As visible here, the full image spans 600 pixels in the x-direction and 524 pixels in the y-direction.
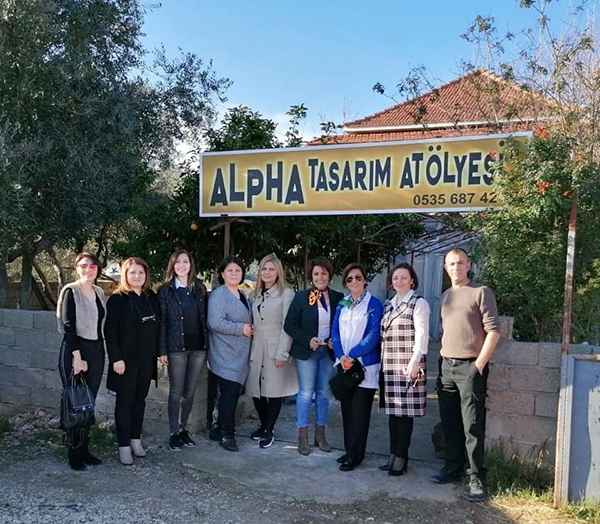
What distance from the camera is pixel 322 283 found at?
4.98 m

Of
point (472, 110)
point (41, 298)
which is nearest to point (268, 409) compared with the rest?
point (472, 110)

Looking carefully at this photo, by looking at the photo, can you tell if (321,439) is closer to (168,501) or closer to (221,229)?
(168,501)

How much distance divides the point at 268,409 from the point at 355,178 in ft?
7.45

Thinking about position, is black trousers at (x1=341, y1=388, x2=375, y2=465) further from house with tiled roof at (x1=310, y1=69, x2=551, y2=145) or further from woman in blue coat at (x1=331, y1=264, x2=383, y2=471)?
house with tiled roof at (x1=310, y1=69, x2=551, y2=145)

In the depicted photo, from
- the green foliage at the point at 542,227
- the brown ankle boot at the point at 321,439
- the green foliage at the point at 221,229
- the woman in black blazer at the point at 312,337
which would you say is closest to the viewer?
the green foliage at the point at 542,227

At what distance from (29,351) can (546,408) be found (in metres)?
4.97

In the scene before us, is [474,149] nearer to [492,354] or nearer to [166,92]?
[492,354]

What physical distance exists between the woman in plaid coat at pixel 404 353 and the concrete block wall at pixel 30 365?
206cm

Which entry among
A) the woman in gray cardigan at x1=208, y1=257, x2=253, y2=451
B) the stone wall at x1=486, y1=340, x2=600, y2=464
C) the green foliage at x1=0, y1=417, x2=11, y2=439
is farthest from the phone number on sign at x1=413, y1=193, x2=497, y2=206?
the green foliage at x1=0, y1=417, x2=11, y2=439

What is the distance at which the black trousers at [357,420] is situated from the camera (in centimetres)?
464

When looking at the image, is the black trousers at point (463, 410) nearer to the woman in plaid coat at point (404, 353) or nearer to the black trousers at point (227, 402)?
the woman in plaid coat at point (404, 353)

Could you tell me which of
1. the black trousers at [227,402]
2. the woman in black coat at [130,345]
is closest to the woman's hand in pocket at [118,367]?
the woman in black coat at [130,345]

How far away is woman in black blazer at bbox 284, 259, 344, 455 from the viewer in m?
4.90

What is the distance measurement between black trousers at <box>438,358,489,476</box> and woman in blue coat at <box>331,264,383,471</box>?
540 millimetres
